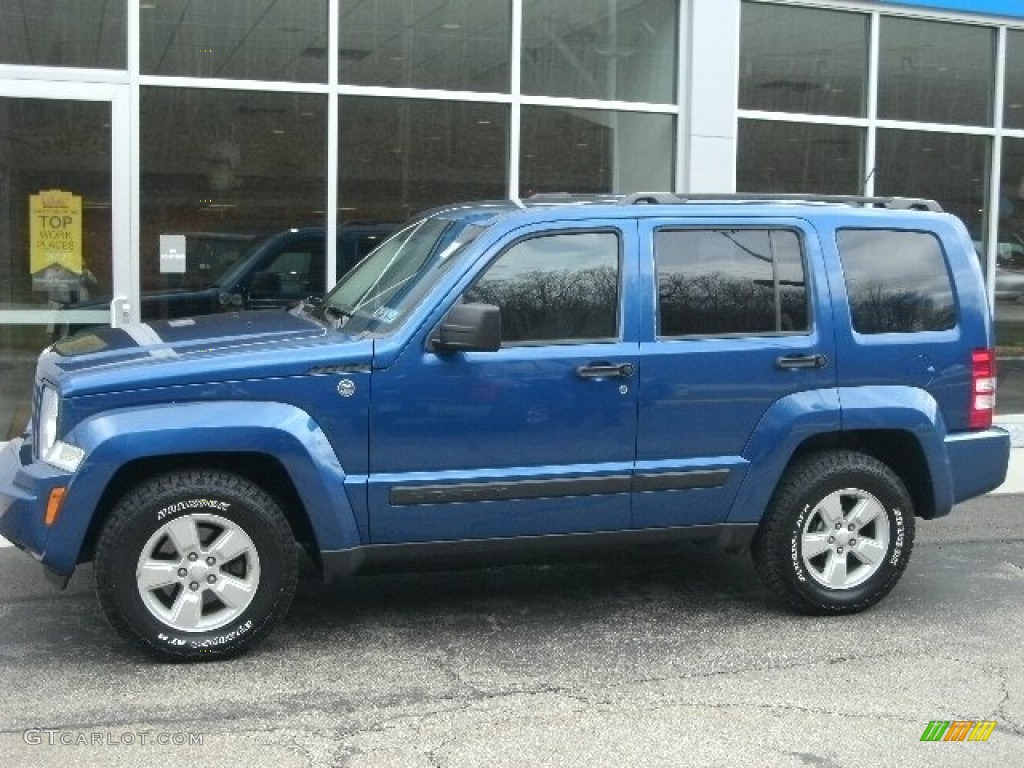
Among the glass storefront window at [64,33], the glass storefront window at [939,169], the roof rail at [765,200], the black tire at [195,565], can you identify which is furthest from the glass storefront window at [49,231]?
the glass storefront window at [939,169]

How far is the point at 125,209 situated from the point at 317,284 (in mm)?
1539

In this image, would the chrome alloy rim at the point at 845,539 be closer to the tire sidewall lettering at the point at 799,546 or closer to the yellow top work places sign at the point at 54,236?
the tire sidewall lettering at the point at 799,546

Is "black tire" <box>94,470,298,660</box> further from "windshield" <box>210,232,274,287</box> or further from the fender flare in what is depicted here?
"windshield" <box>210,232,274,287</box>

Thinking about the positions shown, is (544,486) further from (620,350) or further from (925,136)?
(925,136)

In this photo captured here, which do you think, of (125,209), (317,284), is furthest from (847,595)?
(125,209)

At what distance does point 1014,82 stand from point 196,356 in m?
9.73

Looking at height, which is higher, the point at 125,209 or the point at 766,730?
the point at 125,209

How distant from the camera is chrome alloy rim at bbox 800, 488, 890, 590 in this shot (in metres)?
6.04

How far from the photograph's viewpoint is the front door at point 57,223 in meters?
9.49

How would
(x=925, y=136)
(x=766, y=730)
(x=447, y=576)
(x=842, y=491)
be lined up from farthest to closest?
1. (x=925, y=136)
2. (x=447, y=576)
3. (x=842, y=491)
4. (x=766, y=730)

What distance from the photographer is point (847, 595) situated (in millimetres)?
6070

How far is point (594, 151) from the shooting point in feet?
36.2

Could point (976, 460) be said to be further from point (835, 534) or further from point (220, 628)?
point (220, 628)

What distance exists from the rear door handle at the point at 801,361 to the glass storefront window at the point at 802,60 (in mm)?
5864
